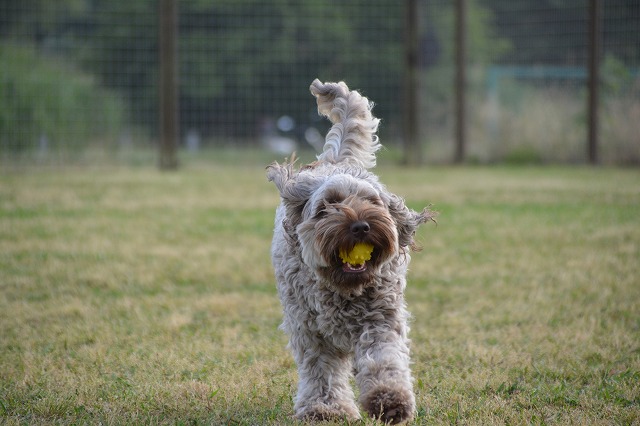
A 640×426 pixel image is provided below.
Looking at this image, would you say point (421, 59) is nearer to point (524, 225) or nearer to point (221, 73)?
point (221, 73)

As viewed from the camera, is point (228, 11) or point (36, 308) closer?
point (36, 308)

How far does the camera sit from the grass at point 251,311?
12.6ft

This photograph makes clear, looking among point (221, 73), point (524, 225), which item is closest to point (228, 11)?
point (221, 73)

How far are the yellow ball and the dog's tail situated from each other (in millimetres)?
1012

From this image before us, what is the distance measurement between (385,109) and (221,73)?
2967 millimetres

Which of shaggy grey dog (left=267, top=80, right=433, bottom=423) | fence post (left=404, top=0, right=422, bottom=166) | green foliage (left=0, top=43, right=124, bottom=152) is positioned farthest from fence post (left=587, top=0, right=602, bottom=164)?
shaggy grey dog (left=267, top=80, right=433, bottom=423)

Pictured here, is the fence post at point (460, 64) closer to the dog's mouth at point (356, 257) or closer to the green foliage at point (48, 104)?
the green foliage at point (48, 104)

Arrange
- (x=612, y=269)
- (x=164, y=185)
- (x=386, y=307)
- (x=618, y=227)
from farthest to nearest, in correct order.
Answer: (x=164, y=185), (x=618, y=227), (x=612, y=269), (x=386, y=307)

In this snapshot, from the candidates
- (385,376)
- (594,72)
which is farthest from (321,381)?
(594,72)

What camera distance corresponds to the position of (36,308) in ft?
18.6

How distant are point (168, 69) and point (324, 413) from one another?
11340 millimetres

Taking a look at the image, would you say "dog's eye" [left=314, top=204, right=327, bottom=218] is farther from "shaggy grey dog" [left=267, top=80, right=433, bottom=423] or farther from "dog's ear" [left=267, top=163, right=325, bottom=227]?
"dog's ear" [left=267, top=163, right=325, bottom=227]

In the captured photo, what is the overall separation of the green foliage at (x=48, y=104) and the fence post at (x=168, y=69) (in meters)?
0.86

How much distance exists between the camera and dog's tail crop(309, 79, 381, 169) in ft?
14.7
